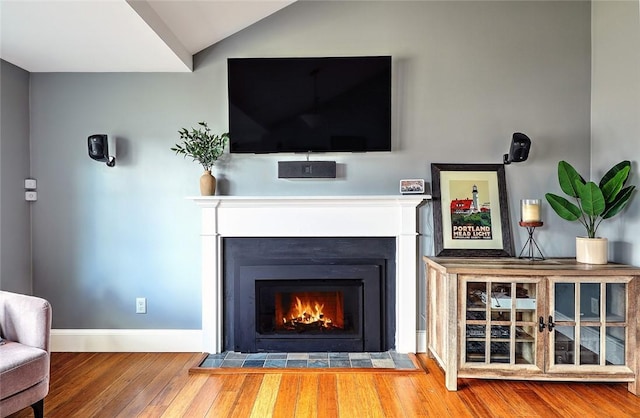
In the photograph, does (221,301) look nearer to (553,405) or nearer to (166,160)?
(166,160)

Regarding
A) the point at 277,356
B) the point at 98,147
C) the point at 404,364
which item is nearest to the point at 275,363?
the point at 277,356

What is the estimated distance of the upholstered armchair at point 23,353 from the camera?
6.04 feet

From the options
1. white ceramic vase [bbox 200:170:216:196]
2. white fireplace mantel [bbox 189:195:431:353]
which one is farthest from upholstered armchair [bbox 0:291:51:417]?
white ceramic vase [bbox 200:170:216:196]

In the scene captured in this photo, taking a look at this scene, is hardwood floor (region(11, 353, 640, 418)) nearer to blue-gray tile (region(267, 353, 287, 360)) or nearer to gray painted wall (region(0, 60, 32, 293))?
blue-gray tile (region(267, 353, 287, 360))

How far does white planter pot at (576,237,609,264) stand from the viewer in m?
2.56

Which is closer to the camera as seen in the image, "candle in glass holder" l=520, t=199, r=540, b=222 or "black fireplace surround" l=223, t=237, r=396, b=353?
"candle in glass holder" l=520, t=199, r=540, b=222

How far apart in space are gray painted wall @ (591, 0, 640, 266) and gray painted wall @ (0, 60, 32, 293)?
13.8ft

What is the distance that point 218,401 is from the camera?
226 cm

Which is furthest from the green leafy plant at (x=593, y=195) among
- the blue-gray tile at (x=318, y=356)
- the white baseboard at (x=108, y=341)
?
the white baseboard at (x=108, y=341)

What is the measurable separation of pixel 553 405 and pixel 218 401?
1885 millimetres

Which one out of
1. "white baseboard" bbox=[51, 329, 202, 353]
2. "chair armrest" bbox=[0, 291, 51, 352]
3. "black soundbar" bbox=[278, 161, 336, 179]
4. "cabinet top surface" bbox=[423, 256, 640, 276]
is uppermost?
"black soundbar" bbox=[278, 161, 336, 179]

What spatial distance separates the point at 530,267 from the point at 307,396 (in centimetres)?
156

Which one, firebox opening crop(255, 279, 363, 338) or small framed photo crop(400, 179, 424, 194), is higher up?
small framed photo crop(400, 179, 424, 194)

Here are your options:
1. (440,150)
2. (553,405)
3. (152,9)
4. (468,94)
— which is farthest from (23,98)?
(553,405)
